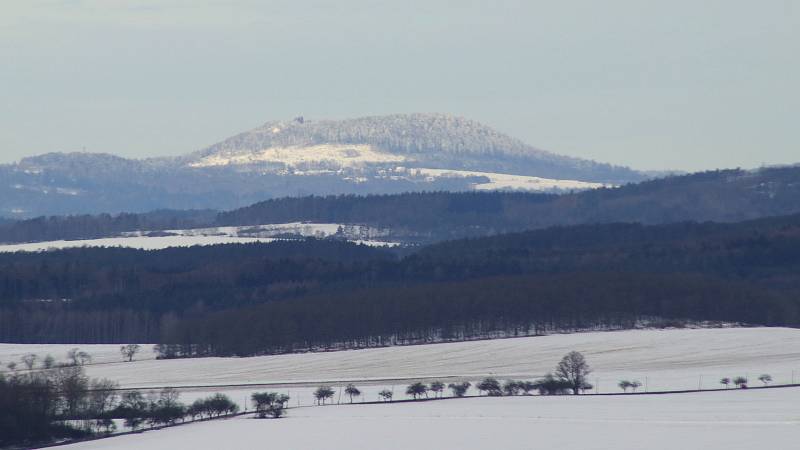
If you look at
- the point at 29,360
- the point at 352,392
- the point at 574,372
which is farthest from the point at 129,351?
the point at 574,372

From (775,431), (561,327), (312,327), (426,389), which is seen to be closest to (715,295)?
(561,327)

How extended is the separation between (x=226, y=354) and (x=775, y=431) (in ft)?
250

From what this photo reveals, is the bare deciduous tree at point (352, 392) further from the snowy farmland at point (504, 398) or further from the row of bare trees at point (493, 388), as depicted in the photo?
the snowy farmland at point (504, 398)

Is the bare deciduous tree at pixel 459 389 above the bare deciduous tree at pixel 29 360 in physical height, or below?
above

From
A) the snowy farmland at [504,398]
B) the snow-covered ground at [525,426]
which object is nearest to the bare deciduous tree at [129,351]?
the snowy farmland at [504,398]

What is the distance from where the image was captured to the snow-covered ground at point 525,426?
281ft

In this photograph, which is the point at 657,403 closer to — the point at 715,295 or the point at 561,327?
the point at 561,327

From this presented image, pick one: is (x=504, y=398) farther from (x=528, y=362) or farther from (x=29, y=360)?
(x=29, y=360)

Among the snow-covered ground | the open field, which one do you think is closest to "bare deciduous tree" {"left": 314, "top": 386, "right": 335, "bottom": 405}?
the open field

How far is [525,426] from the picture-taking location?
3659 inches

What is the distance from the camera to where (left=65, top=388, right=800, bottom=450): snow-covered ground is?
85.8m

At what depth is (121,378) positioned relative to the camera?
134500mm

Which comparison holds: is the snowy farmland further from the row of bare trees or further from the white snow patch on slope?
the row of bare trees

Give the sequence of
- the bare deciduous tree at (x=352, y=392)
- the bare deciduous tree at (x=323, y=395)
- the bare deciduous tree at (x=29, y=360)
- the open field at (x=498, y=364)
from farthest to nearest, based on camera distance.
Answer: the bare deciduous tree at (x=29, y=360)
the open field at (x=498, y=364)
the bare deciduous tree at (x=352, y=392)
the bare deciduous tree at (x=323, y=395)
